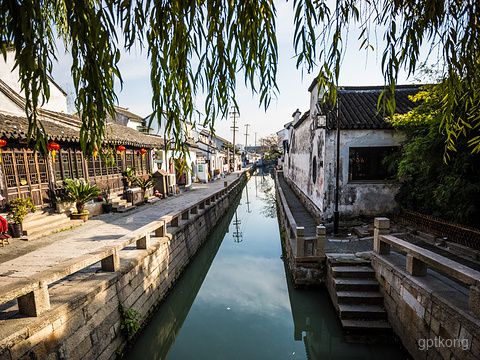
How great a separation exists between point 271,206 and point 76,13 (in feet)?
63.8

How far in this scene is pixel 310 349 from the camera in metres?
5.43

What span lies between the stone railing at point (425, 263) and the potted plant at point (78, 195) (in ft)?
34.2

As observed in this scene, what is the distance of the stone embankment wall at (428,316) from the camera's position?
11.1 feet

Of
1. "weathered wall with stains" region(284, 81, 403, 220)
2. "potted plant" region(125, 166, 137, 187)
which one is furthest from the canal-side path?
"weathered wall with stains" region(284, 81, 403, 220)

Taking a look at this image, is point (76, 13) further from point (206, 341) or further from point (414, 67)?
point (206, 341)

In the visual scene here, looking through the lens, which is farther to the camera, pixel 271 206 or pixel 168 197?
pixel 271 206

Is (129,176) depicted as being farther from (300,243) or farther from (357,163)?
(357,163)

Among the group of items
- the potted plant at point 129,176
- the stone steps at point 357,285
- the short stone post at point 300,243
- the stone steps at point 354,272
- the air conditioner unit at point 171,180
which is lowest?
the stone steps at point 357,285

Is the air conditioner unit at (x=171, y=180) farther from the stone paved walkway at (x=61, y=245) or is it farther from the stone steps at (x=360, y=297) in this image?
the stone steps at (x=360, y=297)

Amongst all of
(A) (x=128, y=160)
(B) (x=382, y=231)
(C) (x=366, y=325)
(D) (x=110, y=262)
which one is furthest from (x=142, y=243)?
(A) (x=128, y=160)

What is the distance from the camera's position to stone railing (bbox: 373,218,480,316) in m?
3.40

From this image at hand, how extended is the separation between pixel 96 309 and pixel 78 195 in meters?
7.06

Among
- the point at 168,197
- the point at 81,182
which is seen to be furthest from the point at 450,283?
the point at 168,197

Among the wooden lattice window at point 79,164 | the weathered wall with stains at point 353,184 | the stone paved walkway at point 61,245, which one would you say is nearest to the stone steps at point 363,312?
the weathered wall with stains at point 353,184
